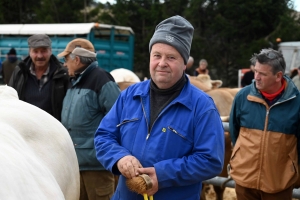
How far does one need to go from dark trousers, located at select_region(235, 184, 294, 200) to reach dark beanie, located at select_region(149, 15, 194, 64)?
5.43 ft

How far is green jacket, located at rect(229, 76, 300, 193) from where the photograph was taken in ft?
12.2

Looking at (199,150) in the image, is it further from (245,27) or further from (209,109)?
(245,27)

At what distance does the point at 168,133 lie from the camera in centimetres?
252

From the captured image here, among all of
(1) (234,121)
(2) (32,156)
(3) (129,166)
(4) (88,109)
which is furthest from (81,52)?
(3) (129,166)

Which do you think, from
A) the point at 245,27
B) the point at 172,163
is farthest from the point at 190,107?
the point at 245,27

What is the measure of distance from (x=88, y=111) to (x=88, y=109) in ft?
0.06

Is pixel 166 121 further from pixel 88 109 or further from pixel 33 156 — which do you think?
pixel 88 109

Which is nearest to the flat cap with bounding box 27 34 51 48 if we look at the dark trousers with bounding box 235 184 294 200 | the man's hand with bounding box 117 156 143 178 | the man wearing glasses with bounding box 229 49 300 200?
the man wearing glasses with bounding box 229 49 300 200

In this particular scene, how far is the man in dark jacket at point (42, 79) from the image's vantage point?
4543 mm

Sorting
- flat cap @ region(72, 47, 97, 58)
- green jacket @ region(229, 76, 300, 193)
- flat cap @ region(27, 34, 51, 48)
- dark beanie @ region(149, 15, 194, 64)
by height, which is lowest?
green jacket @ region(229, 76, 300, 193)

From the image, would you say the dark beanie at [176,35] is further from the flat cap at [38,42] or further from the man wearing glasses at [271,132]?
the flat cap at [38,42]

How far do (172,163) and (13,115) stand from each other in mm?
1071

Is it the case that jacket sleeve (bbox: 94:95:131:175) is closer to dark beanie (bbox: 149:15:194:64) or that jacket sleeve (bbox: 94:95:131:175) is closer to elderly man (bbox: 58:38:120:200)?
dark beanie (bbox: 149:15:194:64)

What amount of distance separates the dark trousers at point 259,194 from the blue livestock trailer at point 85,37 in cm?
1012
